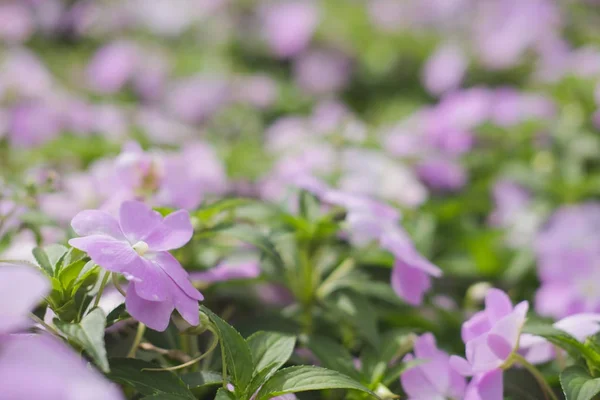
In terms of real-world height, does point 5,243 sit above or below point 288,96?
above

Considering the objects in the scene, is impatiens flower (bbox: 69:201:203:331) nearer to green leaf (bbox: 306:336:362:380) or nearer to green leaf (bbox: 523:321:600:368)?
green leaf (bbox: 306:336:362:380)

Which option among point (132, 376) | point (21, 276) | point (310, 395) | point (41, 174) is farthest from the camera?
point (41, 174)

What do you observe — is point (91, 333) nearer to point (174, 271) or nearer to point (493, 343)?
point (174, 271)

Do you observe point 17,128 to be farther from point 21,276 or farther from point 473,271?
point 21,276

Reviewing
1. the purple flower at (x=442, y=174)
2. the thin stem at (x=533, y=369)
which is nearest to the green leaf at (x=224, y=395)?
the thin stem at (x=533, y=369)

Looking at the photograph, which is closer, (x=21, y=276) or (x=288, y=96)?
(x=21, y=276)

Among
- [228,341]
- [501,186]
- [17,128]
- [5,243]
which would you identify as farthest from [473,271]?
[17,128]

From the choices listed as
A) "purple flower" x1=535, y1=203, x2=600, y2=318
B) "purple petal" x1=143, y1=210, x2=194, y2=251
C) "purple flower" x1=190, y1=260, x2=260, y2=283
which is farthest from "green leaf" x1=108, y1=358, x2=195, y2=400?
"purple flower" x1=535, y1=203, x2=600, y2=318

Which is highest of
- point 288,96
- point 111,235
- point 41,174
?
point 111,235

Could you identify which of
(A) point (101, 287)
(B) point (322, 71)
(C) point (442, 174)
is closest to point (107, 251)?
(A) point (101, 287)
